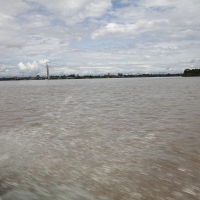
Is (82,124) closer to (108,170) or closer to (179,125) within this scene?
(179,125)

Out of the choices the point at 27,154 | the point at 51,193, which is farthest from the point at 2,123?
the point at 51,193

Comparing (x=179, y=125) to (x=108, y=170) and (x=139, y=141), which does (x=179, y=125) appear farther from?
(x=108, y=170)

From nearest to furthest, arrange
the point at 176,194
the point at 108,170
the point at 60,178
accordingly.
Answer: the point at 176,194 → the point at 60,178 → the point at 108,170

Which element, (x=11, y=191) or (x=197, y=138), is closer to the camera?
(x=11, y=191)

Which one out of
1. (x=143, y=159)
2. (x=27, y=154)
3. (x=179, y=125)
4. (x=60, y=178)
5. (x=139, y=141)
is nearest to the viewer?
(x=60, y=178)

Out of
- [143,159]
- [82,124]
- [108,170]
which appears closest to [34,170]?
[108,170]

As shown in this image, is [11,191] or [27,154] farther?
[27,154]

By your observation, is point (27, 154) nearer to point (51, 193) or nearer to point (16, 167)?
→ point (16, 167)

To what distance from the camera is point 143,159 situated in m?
5.91

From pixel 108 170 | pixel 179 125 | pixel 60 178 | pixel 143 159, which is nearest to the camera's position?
pixel 60 178

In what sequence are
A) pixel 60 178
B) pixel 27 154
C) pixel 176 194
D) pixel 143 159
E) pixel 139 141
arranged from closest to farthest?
pixel 176 194
pixel 60 178
pixel 143 159
pixel 27 154
pixel 139 141

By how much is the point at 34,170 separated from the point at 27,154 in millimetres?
1217

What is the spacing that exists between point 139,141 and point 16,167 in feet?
13.1

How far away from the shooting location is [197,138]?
25.0 ft
